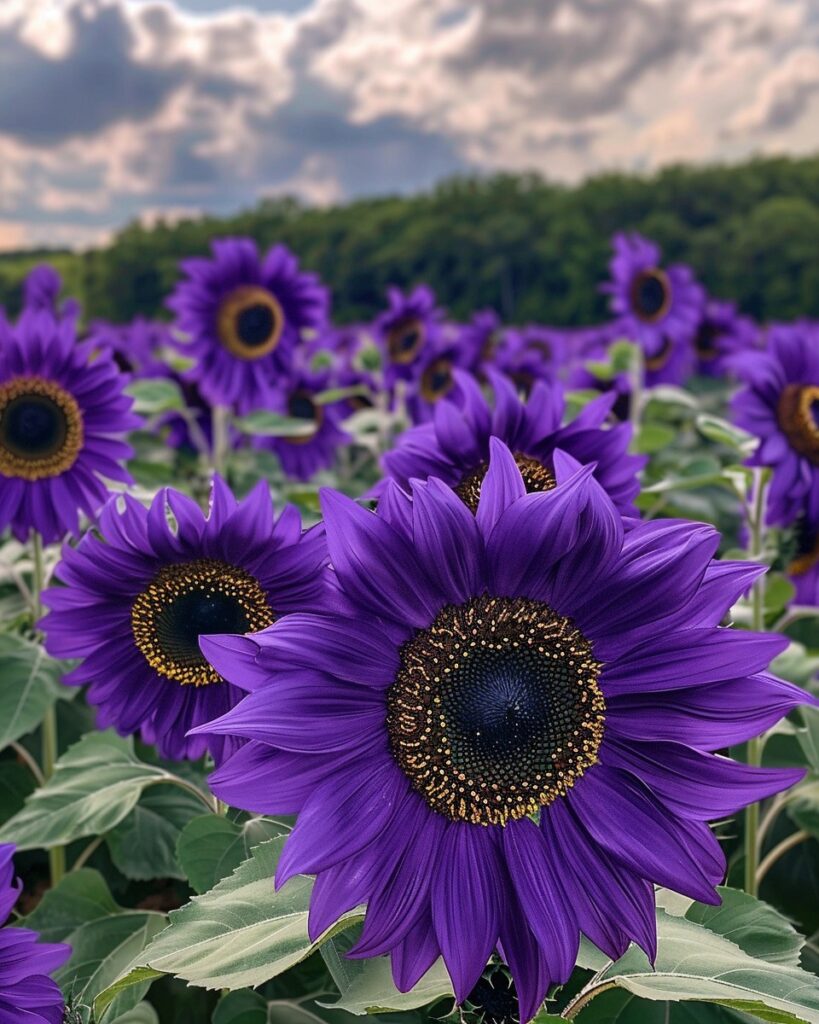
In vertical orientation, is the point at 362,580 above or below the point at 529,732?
above

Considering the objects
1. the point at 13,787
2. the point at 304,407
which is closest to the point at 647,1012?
the point at 13,787

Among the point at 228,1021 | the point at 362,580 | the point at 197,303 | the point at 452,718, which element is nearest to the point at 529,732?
the point at 452,718

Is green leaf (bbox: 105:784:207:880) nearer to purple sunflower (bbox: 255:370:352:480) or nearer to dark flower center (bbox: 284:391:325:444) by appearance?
purple sunflower (bbox: 255:370:352:480)

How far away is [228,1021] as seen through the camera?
59.5 inches

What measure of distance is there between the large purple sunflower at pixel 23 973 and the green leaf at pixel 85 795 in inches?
15.1

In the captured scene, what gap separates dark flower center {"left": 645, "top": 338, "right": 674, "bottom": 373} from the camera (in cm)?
538

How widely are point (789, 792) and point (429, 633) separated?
1267 millimetres

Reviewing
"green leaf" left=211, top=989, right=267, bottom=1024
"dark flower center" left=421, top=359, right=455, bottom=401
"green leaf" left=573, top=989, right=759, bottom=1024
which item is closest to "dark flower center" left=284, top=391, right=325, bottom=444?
"dark flower center" left=421, top=359, right=455, bottom=401

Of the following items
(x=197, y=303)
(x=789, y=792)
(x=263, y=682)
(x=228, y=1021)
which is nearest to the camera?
(x=263, y=682)

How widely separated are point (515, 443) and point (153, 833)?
985 millimetres

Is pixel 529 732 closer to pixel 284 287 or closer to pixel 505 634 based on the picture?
pixel 505 634

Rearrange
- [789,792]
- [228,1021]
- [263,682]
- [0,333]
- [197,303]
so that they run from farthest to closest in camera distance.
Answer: [197,303] < [0,333] < [789,792] < [228,1021] < [263,682]

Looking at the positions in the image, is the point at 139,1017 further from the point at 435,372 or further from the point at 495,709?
the point at 435,372

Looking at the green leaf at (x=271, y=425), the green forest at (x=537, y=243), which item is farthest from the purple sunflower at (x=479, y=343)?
the green forest at (x=537, y=243)
